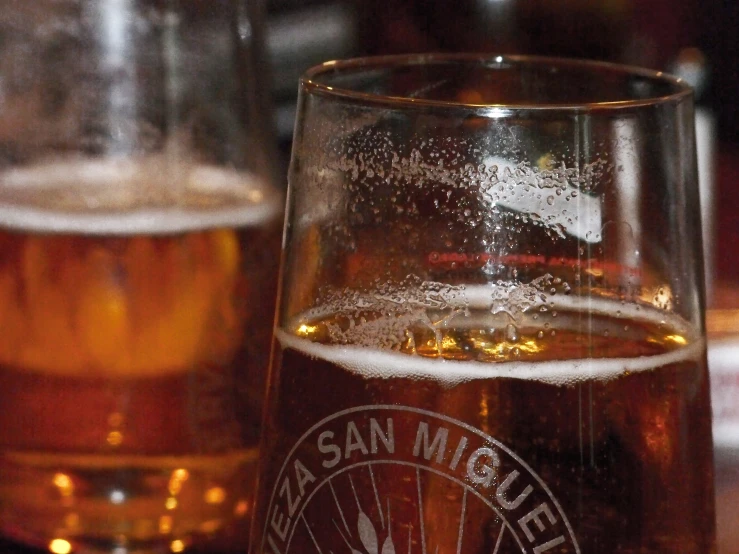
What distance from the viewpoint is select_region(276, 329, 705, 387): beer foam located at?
40 cm

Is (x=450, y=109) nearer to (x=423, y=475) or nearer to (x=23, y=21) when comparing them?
(x=423, y=475)

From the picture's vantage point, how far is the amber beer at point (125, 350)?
0.61 meters

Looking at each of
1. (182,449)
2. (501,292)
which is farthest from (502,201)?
(182,449)

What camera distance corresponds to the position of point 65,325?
613 mm

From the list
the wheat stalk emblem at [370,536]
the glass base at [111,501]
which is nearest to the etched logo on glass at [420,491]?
the wheat stalk emblem at [370,536]

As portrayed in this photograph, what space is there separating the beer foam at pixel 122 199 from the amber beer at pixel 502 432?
21cm

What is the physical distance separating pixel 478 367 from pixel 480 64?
0.57 ft

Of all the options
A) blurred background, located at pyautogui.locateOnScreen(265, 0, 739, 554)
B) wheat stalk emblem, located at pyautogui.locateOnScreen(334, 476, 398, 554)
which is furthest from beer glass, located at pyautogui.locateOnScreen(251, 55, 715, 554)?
blurred background, located at pyautogui.locateOnScreen(265, 0, 739, 554)

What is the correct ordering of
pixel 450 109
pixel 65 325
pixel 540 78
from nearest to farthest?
pixel 450 109, pixel 540 78, pixel 65 325

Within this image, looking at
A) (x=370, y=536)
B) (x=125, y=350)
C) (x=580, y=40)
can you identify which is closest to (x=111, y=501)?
(x=125, y=350)

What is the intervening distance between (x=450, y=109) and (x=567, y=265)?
70 mm

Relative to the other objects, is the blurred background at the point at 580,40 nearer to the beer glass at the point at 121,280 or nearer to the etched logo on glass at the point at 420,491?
the beer glass at the point at 121,280

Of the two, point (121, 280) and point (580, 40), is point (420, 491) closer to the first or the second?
point (121, 280)

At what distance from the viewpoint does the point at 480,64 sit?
52 centimetres
